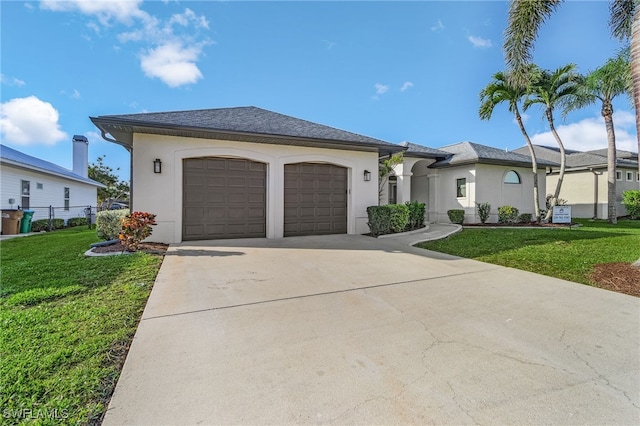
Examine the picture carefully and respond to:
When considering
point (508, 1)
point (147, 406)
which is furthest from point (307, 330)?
point (508, 1)

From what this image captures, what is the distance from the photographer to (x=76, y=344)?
2.67 metres

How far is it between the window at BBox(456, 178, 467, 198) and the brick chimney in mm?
25023

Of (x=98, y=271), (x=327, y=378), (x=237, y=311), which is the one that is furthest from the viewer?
(x=98, y=271)

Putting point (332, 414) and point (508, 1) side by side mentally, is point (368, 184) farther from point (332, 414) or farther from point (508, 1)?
point (332, 414)

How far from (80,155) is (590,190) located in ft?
114

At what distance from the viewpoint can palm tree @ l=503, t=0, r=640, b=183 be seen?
7.79m

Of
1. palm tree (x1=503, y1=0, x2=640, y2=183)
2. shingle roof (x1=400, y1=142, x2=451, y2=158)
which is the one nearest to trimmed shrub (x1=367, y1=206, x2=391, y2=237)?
shingle roof (x1=400, y1=142, x2=451, y2=158)

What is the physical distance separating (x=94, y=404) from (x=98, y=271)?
13.2 ft

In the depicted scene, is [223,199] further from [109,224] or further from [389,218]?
[389,218]

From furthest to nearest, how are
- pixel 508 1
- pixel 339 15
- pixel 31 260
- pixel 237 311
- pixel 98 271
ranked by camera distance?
pixel 339 15 < pixel 508 1 < pixel 31 260 < pixel 98 271 < pixel 237 311

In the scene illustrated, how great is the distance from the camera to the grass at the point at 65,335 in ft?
6.30

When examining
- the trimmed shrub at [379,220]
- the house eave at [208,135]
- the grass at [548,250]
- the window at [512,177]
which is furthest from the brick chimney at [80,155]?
the window at [512,177]

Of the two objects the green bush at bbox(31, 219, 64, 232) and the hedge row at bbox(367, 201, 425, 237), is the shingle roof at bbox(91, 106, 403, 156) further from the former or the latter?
the green bush at bbox(31, 219, 64, 232)

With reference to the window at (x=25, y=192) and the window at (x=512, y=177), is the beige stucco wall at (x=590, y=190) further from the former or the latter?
the window at (x=25, y=192)
